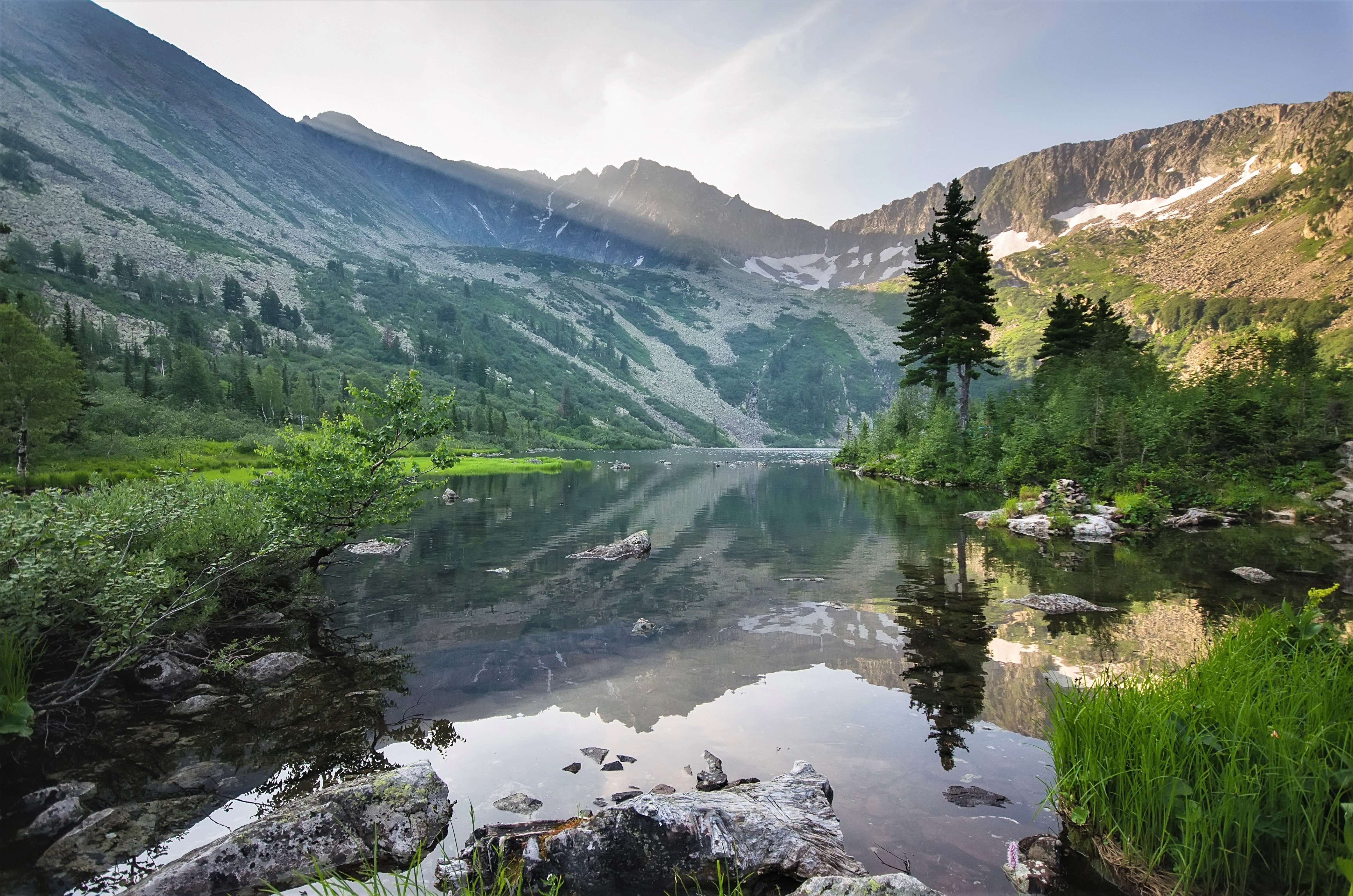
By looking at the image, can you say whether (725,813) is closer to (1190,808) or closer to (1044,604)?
(1190,808)

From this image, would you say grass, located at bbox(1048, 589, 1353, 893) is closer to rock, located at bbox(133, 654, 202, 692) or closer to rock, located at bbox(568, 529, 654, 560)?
rock, located at bbox(133, 654, 202, 692)

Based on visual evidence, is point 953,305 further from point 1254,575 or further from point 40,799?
point 40,799

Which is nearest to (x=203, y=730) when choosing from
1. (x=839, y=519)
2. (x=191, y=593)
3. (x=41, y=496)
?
(x=191, y=593)

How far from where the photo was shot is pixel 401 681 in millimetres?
13539

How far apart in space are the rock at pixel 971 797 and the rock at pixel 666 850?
232cm

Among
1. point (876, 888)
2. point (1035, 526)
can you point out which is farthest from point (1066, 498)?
point (876, 888)

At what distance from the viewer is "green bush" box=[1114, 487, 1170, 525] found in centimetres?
3288

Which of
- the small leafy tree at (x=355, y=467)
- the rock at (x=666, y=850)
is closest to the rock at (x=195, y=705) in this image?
the small leafy tree at (x=355, y=467)

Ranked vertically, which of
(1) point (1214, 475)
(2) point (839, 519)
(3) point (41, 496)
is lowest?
(2) point (839, 519)

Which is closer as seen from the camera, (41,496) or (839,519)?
(41,496)

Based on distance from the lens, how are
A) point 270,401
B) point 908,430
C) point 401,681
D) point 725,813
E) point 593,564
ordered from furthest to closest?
point 270,401 < point 908,430 < point 593,564 < point 401,681 < point 725,813

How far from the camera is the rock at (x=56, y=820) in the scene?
7633mm

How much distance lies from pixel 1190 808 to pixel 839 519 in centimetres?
3520

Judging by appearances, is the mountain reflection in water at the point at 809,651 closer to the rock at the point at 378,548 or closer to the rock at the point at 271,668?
the rock at the point at 378,548
